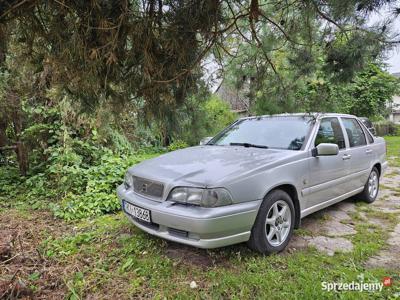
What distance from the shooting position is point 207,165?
10.3ft

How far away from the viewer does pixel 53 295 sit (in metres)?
2.54

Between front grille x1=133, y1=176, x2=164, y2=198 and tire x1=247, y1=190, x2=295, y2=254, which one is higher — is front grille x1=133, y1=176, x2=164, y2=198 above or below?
above

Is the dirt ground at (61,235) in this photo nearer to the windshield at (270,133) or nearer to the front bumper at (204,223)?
the front bumper at (204,223)

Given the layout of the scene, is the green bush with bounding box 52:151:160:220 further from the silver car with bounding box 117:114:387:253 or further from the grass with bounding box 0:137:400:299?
the silver car with bounding box 117:114:387:253

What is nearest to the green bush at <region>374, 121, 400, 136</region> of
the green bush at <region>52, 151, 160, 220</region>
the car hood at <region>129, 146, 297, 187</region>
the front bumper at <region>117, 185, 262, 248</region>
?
the green bush at <region>52, 151, 160, 220</region>

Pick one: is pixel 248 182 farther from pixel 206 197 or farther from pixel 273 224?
pixel 273 224

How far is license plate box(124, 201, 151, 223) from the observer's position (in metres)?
2.97

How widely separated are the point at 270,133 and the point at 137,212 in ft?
6.42

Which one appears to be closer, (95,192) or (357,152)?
(357,152)

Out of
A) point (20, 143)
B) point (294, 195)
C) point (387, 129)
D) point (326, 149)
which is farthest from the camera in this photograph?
point (387, 129)

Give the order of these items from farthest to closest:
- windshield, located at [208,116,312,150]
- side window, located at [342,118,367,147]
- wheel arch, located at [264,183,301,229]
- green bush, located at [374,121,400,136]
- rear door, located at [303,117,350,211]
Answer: green bush, located at [374,121,400,136] → side window, located at [342,118,367,147] → windshield, located at [208,116,312,150] → rear door, located at [303,117,350,211] → wheel arch, located at [264,183,301,229]

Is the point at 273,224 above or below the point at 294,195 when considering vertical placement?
below

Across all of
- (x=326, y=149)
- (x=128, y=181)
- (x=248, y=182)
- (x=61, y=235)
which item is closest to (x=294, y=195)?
(x=326, y=149)

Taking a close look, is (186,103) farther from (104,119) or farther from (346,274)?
(346,274)
